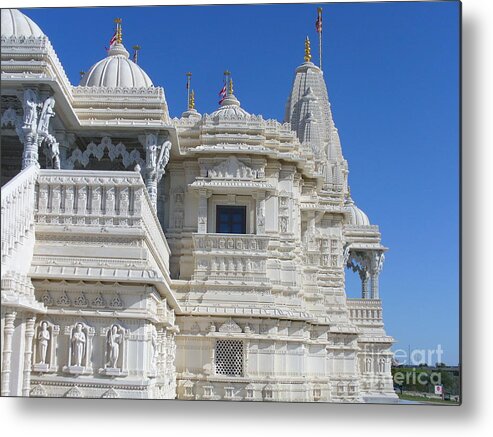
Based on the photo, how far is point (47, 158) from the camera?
60.1 feet

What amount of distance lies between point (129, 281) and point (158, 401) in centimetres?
180

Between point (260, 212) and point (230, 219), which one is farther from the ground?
point (260, 212)

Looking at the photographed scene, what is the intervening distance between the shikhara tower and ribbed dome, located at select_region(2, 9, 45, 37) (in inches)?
1.3

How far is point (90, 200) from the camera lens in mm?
14266

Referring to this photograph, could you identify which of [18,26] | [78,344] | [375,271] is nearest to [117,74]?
[18,26]

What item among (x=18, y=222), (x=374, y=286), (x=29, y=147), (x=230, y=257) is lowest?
(x=18, y=222)

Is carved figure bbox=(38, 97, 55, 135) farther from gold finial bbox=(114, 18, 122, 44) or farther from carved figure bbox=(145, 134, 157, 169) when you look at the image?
carved figure bbox=(145, 134, 157, 169)

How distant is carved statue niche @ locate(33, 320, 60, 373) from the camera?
44.7 ft

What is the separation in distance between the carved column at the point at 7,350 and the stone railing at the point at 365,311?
59.4 feet

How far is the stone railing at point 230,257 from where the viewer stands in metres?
20.6

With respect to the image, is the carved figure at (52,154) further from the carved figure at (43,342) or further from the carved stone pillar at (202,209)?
the carved figure at (43,342)

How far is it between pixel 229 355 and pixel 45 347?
697cm
